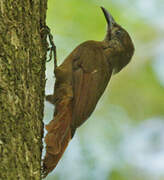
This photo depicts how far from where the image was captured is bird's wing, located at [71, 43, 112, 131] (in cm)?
424

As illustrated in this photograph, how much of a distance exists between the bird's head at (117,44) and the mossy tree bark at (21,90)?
A: 7.51 feet

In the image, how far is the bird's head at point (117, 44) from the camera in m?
5.55

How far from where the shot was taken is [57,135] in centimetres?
381

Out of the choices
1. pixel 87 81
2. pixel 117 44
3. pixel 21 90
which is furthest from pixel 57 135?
pixel 117 44

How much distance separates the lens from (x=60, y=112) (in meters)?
4.05

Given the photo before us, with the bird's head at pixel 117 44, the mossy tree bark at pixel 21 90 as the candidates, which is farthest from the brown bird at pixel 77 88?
the mossy tree bark at pixel 21 90

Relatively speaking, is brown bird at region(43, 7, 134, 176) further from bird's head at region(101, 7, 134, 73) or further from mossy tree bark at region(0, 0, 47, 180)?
mossy tree bark at region(0, 0, 47, 180)

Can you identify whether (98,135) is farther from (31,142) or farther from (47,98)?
(31,142)

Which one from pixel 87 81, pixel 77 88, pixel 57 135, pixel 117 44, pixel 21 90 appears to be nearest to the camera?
pixel 21 90

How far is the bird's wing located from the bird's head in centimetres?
44

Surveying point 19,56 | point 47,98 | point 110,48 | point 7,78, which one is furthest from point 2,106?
point 110,48

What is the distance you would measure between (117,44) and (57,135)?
7.16 feet

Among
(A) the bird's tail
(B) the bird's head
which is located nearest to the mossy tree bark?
(A) the bird's tail

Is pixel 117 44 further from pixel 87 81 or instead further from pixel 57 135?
pixel 57 135
